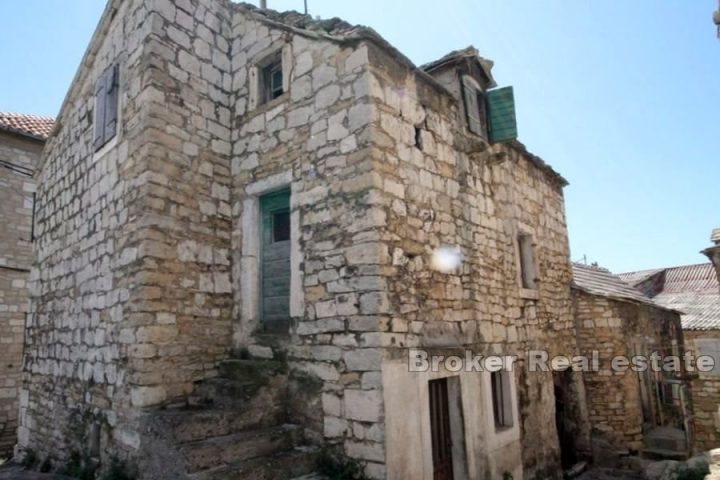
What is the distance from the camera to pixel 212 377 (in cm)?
549

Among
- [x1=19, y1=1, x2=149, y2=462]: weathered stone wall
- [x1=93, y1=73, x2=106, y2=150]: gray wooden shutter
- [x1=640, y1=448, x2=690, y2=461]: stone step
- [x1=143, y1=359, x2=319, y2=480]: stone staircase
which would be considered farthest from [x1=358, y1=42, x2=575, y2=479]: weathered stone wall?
[x1=93, y1=73, x2=106, y2=150]: gray wooden shutter

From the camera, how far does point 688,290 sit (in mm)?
21406

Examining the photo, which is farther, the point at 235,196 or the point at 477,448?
the point at 235,196

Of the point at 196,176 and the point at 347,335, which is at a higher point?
the point at 196,176

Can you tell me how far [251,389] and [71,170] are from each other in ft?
15.6

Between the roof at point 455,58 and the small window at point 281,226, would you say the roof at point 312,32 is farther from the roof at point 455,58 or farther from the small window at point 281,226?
the small window at point 281,226

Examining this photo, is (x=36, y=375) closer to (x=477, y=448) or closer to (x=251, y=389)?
(x=251, y=389)

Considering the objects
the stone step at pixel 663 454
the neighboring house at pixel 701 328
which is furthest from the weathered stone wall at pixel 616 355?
the neighboring house at pixel 701 328

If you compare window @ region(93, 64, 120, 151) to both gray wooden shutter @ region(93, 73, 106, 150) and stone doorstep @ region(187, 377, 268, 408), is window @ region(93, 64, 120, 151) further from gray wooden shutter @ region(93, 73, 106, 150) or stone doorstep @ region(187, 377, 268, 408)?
stone doorstep @ region(187, 377, 268, 408)

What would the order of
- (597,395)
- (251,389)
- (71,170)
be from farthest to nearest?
(597,395), (71,170), (251,389)

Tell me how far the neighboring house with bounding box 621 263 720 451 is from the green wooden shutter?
29.1ft

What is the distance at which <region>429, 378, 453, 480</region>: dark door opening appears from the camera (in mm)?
5461

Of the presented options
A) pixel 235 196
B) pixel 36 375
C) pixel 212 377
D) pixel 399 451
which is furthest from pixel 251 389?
Result: pixel 36 375

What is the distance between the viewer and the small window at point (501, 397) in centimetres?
668
